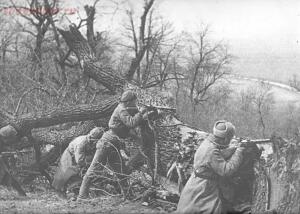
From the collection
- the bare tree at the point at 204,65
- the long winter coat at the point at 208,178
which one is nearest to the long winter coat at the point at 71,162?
the bare tree at the point at 204,65

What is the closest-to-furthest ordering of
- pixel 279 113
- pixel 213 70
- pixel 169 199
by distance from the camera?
pixel 169 199
pixel 279 113
pixel 213 70

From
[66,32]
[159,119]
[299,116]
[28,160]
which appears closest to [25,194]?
[28,160]

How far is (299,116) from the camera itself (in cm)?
Answer: 705

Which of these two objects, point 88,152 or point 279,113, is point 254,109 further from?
point 88,152

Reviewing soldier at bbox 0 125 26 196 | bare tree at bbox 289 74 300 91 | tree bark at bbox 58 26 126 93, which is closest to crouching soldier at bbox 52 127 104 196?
soldier at bbox 0 125 26 196

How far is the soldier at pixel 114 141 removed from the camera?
7.79m

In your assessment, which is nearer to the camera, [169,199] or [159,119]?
[169,199]

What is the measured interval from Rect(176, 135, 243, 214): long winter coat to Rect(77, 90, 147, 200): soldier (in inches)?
78.3

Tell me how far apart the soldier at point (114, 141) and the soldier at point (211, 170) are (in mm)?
2000

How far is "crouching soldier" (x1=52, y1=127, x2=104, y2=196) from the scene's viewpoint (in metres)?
8.18

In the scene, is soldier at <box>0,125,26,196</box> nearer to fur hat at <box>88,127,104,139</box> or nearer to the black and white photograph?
the black and white photograph

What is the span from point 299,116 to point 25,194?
195 inches

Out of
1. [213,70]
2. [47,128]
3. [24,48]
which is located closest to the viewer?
[47,128]

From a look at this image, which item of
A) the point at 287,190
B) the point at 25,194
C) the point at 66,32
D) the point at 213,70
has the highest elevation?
the point at 66,32
